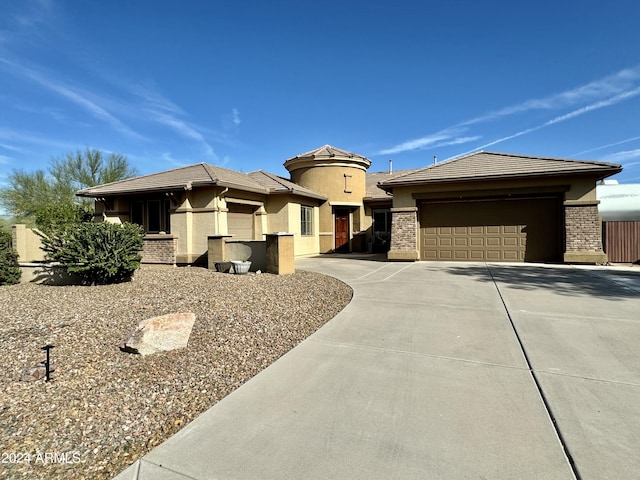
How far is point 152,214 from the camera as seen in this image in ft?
49.4

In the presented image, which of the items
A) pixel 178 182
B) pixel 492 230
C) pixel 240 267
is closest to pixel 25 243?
pixel 178 182

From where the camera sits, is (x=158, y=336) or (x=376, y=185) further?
(x=376, y=185)

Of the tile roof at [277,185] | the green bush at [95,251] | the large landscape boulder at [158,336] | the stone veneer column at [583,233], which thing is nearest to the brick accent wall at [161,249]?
the green bush at [95,251]

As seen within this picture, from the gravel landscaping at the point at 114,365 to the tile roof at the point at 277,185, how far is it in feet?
29.6

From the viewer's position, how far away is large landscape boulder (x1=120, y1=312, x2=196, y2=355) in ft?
14.0

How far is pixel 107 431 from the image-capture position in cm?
281

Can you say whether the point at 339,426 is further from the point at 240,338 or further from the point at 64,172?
the point at 64,172

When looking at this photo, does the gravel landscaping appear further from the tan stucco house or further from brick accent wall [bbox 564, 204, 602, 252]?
brick accent wall [bbox 564, 204, 602, 252]

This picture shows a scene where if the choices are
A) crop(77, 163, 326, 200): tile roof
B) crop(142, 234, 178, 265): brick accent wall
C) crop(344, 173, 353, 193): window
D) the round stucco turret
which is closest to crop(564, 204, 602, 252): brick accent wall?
the round stucco turret

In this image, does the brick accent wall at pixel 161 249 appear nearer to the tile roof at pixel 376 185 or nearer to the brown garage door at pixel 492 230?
the tile roof at pixel 376 185

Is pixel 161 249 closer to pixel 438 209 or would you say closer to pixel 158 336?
pixel 158 336

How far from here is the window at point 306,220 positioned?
17938 millimetres

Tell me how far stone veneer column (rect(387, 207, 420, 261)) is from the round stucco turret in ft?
16.7

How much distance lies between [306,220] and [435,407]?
15.6 m
